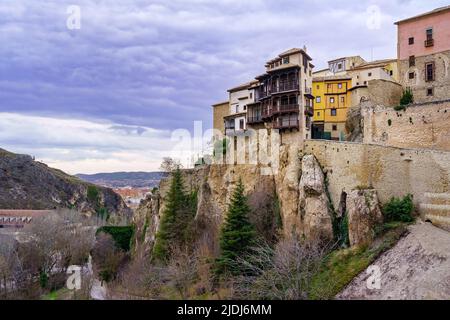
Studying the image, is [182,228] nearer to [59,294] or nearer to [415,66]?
[59,294]

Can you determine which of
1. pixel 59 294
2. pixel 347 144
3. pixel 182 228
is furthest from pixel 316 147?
pixel 59 294

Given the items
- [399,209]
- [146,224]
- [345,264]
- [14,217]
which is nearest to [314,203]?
[345,264]

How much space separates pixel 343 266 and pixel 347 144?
8.87 m

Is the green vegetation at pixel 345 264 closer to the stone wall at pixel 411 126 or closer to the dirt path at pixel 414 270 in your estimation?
the dirt path at pixel 414 270

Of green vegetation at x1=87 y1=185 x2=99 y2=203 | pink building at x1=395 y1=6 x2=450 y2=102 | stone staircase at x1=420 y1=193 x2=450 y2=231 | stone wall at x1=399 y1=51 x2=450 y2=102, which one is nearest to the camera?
stone staircase at x1=420 y1=193 x2=450 y2=231

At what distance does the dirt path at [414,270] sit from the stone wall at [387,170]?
2731 mm

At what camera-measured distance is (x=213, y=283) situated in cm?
2686

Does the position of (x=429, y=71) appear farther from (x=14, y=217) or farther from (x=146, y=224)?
(x=14, y=217)

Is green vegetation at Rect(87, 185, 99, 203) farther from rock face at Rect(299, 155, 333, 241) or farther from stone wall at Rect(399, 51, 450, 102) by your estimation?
stone wall at Rect(399, 51, 450, 102)

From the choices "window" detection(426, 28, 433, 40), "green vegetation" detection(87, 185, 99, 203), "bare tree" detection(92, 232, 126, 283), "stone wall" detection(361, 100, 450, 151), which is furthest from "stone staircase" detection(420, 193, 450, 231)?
"green vegetation" detection(87, 185, 99, 203)

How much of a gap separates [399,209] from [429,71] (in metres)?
15.9

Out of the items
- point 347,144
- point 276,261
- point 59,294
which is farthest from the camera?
point 59,294

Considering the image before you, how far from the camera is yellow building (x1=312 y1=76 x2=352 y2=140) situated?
Result: 1591 inches

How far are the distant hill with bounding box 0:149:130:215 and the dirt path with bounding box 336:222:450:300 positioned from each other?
90441 millimetres
